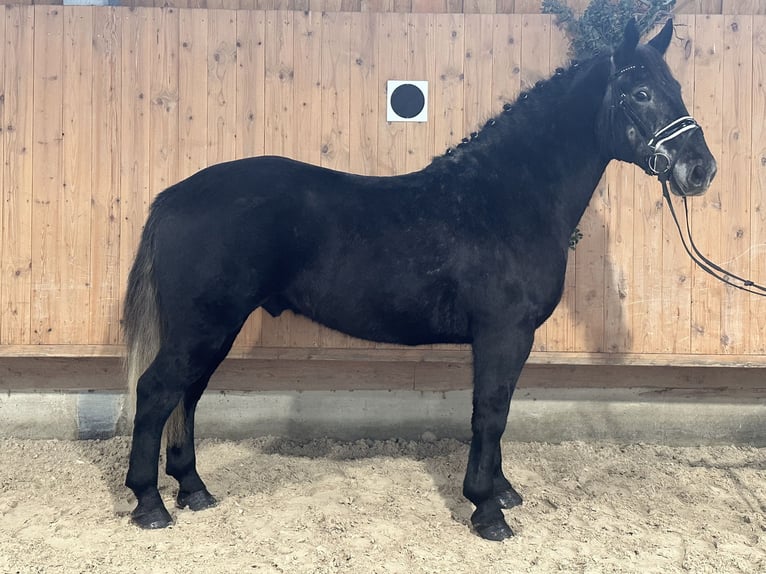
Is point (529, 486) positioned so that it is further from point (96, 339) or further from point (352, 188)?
point (96, 339)

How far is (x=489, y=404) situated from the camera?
299 cm

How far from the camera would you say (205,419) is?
4.22 m

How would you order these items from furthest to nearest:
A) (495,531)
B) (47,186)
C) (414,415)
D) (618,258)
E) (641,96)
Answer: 1. (414,415)
2. (618,258)
3. (47,186)
4. (641,96)
5. (495,531)

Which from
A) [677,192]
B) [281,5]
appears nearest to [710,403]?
[677,192]

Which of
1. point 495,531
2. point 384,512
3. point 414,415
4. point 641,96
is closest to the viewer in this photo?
point 495,531

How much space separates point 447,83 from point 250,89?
129cm

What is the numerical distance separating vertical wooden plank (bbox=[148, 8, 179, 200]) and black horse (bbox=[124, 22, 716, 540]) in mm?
840

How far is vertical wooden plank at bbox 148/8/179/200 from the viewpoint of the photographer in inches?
→ 156

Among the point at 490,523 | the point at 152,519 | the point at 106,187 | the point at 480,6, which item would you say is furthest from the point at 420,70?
the point at 152,519

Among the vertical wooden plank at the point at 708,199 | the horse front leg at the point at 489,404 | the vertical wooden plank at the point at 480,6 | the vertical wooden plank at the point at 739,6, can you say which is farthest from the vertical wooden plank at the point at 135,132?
the vertical wooden plank at the point at 739,6

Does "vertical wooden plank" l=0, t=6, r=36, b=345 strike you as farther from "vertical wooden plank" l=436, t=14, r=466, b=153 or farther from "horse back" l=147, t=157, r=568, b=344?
"vertical wooden plank" l=436, t=14, r=466, b=153

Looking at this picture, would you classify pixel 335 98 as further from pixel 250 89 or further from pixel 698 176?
pixel 698 176

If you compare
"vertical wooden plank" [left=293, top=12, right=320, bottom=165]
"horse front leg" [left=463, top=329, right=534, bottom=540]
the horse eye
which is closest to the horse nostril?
the horse eye

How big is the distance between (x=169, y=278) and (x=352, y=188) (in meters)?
1.01
